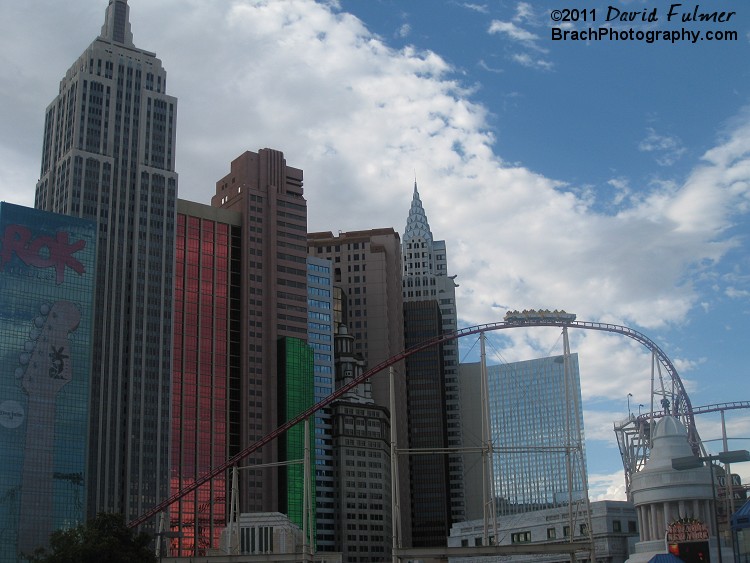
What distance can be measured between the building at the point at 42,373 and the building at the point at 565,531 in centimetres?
6238

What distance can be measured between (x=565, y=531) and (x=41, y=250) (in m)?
90.9

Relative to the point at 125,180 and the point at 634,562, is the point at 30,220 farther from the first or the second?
the point at 634,562

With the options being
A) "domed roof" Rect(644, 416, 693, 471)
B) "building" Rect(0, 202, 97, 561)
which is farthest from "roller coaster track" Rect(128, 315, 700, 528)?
"building" Rect(0, 202, 97, 561)

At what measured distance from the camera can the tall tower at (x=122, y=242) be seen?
172500 mm

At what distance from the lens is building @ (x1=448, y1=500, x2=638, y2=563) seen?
5074 inches

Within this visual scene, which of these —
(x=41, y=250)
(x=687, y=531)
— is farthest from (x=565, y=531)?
(x=41, y=250)

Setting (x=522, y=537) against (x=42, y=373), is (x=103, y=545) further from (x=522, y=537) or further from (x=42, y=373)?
(x=522, y=537)

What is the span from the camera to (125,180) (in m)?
190

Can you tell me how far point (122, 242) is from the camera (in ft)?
608

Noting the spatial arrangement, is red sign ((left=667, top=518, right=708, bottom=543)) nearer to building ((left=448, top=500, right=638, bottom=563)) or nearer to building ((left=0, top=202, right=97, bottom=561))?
building ((left=448, top=500, right=638, bottom=563))

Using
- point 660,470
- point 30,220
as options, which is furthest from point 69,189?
point 660,470

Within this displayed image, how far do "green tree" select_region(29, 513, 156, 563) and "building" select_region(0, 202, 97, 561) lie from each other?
5877 cm

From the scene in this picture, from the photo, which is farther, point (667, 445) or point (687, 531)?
point (667, 445)

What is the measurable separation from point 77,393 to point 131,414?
18536mm
